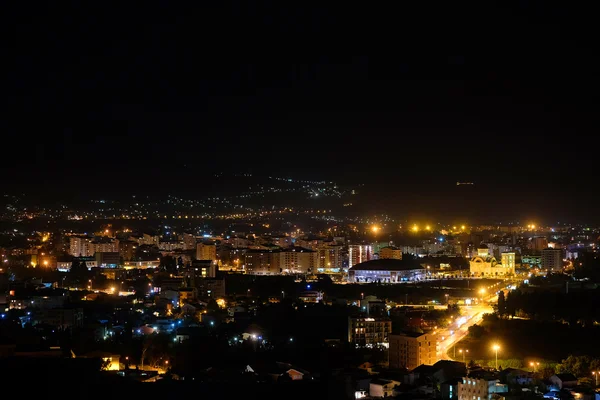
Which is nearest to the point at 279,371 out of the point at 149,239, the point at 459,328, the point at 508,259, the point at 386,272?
the point at 459,328

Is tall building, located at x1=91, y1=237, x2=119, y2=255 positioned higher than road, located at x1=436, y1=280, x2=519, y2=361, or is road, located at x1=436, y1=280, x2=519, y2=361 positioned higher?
tall building, located at x1=91, y1=237, x2=119, y2=255

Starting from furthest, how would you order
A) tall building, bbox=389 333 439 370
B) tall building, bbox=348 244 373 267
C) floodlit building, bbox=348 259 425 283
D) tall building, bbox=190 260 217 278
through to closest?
tall building, bbox=348 244 373 267, floodlit building, bbox=348 259 425 283, tall building, bbox=190 260 217 278, tall building, bbox=389 333 439 370

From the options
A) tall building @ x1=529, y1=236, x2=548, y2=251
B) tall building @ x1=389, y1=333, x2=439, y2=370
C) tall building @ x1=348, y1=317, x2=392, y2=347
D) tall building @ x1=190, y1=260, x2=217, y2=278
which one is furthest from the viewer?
tall building @ x1=529, y1=236, x2=548, y2=251

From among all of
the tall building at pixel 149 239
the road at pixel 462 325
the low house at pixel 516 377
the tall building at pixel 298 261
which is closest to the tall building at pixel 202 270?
the tall building at pixel 298 261

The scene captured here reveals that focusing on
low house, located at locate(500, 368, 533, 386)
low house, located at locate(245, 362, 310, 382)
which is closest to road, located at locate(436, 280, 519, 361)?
low house, located at locate(500, 368, 533, 386)

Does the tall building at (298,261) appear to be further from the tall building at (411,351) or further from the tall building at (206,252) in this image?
the tall building at (411,351)

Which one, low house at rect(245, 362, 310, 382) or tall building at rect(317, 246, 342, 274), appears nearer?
low house at rect(245, 362, 310, 382)

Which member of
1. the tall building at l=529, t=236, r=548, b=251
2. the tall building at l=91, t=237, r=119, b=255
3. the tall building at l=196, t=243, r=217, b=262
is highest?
the tall building at l=529, t=236, r=548, b=251

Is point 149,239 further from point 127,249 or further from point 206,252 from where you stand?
point 206,252

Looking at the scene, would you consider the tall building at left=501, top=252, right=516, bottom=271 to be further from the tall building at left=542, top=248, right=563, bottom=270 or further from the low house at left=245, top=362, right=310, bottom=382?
the low house at left=245, top=362, right=310, bottom=382
